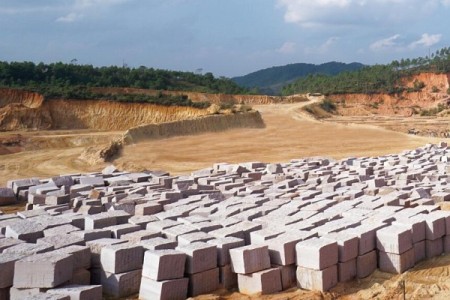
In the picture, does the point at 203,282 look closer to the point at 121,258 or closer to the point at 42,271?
the point at 121,258

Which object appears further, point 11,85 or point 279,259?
point 11,85

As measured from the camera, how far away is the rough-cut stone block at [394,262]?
240 inches

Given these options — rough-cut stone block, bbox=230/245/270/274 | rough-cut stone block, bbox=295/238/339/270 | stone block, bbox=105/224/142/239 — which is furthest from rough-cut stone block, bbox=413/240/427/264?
stone block, bbox=105/224/142/239

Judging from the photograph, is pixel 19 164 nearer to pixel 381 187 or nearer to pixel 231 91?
pixel 381 187

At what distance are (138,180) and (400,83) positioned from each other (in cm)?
5159

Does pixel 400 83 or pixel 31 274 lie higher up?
pixel 400 83

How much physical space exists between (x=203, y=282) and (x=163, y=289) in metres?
0.54

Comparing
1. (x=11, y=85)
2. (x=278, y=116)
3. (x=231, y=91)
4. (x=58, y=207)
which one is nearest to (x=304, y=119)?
(x=278, y=116)

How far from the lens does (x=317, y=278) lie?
18.3 ft

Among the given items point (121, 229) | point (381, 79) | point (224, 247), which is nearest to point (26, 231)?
point (121, 229)

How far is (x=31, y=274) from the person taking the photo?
508 centimetres

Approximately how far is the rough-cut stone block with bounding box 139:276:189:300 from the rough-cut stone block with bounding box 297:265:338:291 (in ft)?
4.27

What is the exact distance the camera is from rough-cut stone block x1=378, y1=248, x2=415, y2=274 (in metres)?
6.09

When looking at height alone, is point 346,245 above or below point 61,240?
below
